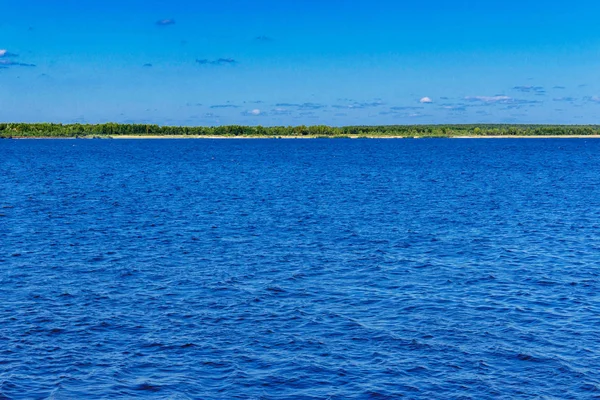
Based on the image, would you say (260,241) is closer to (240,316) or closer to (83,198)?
(240,316)

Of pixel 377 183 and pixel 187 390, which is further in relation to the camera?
pixel 377 183

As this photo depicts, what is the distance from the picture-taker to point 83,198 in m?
69.6

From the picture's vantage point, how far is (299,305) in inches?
1080

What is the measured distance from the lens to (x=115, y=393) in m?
18.8

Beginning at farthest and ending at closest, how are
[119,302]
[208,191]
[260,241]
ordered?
1. [208,191]
2. [260,241]
3. [119,302]

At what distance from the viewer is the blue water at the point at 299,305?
1986cm

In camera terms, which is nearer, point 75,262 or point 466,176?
point 75,262

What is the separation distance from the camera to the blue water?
65.2ft

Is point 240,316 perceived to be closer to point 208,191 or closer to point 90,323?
point 90,323

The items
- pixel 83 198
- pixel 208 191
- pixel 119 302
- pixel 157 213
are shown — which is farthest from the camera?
pixel 208 191

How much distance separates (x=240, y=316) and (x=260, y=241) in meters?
16.5

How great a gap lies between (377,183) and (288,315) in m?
67.5

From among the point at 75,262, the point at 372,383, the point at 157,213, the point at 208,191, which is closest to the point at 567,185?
the point at 208,191

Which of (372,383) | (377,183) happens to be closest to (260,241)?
(372,383)
